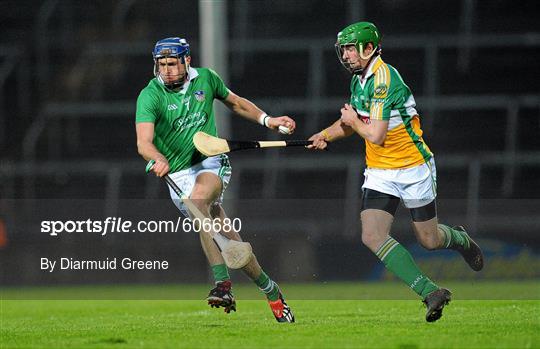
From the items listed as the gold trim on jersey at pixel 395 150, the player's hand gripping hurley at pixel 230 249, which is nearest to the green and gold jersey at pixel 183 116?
the player's hand gripping hurley at pixel 230 249

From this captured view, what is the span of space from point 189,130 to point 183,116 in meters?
0.10

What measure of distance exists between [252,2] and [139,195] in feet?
10.9

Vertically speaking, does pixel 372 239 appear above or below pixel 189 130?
below

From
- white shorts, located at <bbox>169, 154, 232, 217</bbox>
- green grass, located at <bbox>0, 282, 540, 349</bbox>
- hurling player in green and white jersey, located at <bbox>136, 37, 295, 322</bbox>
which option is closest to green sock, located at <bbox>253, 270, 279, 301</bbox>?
hurling player in green and white jersey, located at <bbox>136, 37, 295, 322</bbox>

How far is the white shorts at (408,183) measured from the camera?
7.64 meters

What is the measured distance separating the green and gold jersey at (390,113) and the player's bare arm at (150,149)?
44.7 inches

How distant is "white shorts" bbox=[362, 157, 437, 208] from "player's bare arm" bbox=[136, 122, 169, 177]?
3.79 ft

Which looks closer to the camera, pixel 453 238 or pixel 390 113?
pixel 390 113

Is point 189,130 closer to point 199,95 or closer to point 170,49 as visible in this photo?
point 199,95

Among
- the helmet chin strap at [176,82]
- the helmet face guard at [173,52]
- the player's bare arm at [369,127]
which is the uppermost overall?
the helmet face guard at [173,52]

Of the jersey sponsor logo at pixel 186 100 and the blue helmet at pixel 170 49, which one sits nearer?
the blue helmet at pixel 170 49

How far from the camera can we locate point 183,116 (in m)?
7.93
